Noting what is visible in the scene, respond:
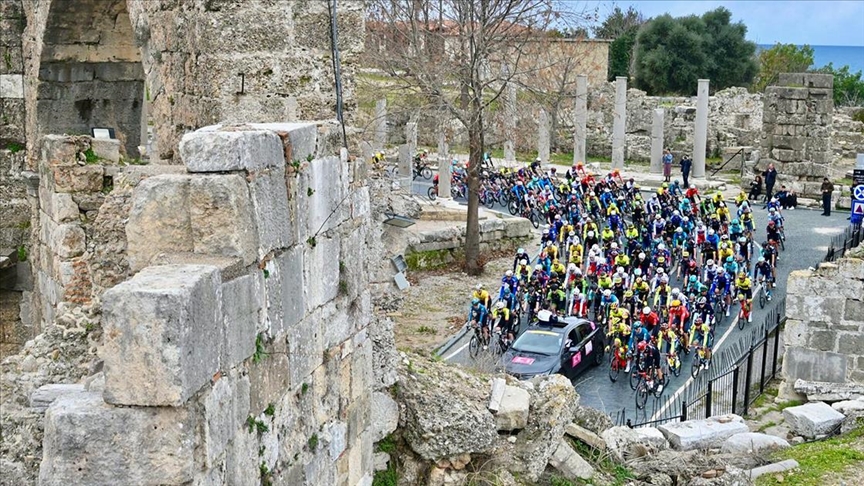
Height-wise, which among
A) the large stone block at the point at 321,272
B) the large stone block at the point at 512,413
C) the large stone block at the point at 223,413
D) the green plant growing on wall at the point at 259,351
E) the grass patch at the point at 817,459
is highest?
the large stone block at the point at 321,272

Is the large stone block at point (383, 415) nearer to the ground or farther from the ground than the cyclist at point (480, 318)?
farther from the ground

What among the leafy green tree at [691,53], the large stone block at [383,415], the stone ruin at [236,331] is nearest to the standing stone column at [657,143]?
the leafy green tree at [691,53]

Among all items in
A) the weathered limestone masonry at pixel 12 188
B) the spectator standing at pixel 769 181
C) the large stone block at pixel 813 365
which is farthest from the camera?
the spectator standing at pixel 769 181

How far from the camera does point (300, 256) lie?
212 inches

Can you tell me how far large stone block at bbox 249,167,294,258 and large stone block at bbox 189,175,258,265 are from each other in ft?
0.51

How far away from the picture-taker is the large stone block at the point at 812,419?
518 inches

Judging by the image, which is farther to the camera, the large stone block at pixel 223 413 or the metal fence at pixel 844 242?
the metal fence at pixel 844 242

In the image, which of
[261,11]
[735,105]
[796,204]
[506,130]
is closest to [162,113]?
[261,11]

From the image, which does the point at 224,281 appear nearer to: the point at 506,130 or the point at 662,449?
the point at 662,449

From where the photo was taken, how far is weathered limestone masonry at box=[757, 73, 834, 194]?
34.1 m

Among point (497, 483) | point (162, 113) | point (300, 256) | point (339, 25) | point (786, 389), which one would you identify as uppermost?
point (339, 25)

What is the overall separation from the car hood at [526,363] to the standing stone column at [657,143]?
23492mm

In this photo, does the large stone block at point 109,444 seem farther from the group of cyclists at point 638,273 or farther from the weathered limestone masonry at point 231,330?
the group of cyclists at point 638,273

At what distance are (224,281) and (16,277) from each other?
9.35 m
